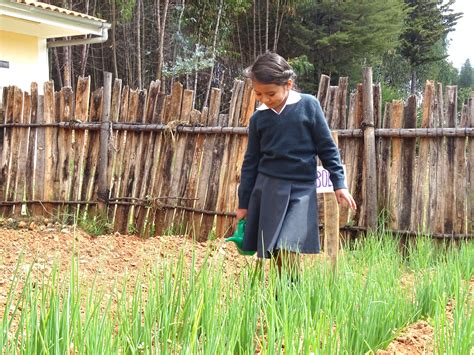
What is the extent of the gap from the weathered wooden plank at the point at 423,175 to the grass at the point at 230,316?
6.01 ft

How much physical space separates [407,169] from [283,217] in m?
2.09

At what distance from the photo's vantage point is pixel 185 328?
6.21 ft

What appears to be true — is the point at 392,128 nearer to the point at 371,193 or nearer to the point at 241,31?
the point at 371,193

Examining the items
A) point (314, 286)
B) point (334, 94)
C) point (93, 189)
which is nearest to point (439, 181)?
point (334, 94)

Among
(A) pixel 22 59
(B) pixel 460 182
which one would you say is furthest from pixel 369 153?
(A) pixel 22 59

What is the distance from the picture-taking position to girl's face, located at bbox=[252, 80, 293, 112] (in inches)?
113

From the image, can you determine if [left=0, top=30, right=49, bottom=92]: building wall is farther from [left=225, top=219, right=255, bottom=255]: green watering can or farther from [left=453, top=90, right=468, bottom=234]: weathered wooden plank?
[left=225, top=219, right=255, bottom=255]: green watering can

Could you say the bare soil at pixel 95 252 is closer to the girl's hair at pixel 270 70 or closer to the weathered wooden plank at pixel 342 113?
the girl's hair at pixel 270 70

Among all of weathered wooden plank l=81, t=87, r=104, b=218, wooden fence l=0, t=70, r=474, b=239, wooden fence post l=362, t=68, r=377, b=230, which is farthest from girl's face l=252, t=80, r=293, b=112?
weathered wooden plank l=81, t=87, r=104, b=218

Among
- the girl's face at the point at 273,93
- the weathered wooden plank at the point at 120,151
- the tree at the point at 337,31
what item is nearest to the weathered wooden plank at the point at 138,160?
the weathered wooden plank at the point at 120,151

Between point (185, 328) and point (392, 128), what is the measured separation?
10.6 feet

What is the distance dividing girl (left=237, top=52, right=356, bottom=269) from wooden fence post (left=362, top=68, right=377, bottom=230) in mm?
1674

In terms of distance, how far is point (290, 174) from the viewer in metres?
2.98

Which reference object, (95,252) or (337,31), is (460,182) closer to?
(95,252)
